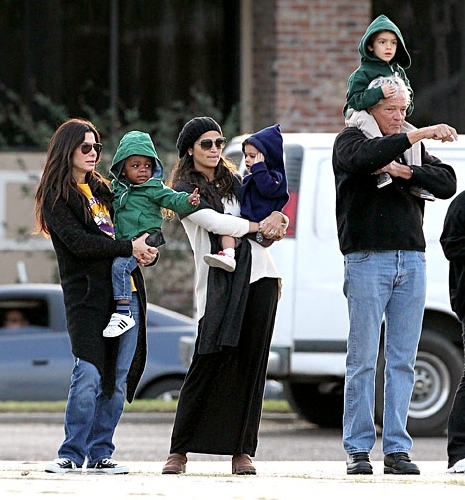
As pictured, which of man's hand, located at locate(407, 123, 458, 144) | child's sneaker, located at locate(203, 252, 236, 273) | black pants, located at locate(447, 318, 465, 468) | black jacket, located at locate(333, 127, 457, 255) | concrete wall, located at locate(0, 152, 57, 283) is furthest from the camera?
concrete wall, located at locate(0, 152, 57, 283)

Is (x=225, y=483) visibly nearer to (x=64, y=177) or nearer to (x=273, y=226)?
(x=273, y=226)

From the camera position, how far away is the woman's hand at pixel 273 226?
703cm

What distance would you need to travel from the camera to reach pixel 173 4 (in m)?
18.5

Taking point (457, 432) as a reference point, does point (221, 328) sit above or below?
above

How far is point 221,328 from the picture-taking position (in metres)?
6.96

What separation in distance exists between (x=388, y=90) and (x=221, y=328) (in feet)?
4.39

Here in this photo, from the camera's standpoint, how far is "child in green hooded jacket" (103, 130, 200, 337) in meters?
6.95

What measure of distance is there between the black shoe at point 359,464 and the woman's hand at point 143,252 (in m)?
1.32

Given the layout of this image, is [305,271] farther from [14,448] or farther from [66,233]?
[66,233]

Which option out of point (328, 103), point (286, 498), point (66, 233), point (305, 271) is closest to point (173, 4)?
point (328, 103)

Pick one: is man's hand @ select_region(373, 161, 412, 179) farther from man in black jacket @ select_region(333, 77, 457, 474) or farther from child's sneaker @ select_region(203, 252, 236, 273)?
child's sneaker @ select_region(203, 252, 236, 273)

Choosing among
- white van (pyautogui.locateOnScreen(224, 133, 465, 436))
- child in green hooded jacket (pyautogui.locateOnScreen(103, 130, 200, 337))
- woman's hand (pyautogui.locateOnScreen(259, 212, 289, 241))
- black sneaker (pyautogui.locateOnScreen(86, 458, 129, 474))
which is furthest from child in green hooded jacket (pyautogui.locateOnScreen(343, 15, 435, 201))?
white van (pyautogui.locateOnScreen(224, 133, 465, 436))

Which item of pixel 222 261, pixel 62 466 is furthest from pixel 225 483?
pixel 222 261

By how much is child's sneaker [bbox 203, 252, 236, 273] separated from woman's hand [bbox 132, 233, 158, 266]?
0.24m
